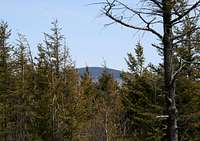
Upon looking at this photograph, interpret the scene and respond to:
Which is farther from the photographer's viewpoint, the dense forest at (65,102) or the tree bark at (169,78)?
the dense forest at (65,102)

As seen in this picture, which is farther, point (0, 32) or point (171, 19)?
point (0, 32)

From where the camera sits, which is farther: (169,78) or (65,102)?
(65,102)

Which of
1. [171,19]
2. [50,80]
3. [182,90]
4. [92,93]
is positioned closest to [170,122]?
[171,19]

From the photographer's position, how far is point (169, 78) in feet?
27.7

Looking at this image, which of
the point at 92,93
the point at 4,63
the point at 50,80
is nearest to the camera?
the point at 50,80

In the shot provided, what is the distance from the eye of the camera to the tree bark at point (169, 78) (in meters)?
8.27

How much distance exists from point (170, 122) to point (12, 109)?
3798cm

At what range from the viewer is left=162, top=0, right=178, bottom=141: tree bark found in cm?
827

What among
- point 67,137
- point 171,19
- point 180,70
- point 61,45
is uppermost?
point 61,45

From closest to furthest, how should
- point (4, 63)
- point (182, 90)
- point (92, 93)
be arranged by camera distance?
point (182, 90)
point (4, 63)
point (92, 93)

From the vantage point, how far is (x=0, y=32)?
4559 centimetres

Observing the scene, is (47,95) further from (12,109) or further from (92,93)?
(92,93)

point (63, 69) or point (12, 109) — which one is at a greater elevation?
point (63, 69)

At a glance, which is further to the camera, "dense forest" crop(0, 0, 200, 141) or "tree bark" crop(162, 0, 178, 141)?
"dense forest" crop(0, 0, 200, 141)
